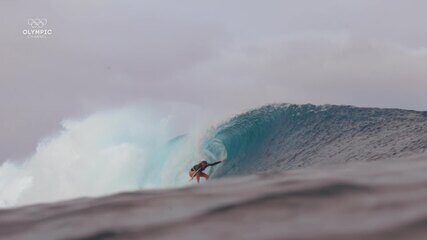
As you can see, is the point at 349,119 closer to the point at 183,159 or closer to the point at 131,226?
the point at 183,159

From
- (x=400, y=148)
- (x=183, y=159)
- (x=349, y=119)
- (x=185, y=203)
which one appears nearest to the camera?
(x=185, y=203)

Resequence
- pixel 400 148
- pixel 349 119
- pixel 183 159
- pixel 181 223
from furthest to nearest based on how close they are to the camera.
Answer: pixel 183 159
pixel 349 119
pixel 400 148
pixel 181 223

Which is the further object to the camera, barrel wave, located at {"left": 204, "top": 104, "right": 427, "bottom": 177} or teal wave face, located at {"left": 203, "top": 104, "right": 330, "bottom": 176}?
teal wave face, located at {"left": 203, "top": 104, "right": 330, "bottom": 176}

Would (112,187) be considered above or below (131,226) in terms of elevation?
above

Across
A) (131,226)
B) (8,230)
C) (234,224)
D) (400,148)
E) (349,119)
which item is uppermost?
(349,119)

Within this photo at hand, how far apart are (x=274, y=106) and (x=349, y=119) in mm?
4096

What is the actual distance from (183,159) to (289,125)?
6.64 m

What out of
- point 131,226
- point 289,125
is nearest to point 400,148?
point 289,125

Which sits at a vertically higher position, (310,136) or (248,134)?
(248,134)

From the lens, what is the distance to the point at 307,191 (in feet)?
14.2

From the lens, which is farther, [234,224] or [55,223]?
[55,223]

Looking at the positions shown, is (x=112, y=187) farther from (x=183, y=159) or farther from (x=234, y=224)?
(x=234, y=224)

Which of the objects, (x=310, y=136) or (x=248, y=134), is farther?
(x=248, y=134)

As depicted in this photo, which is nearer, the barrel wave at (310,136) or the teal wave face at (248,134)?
the barrel wave at (310,136)
